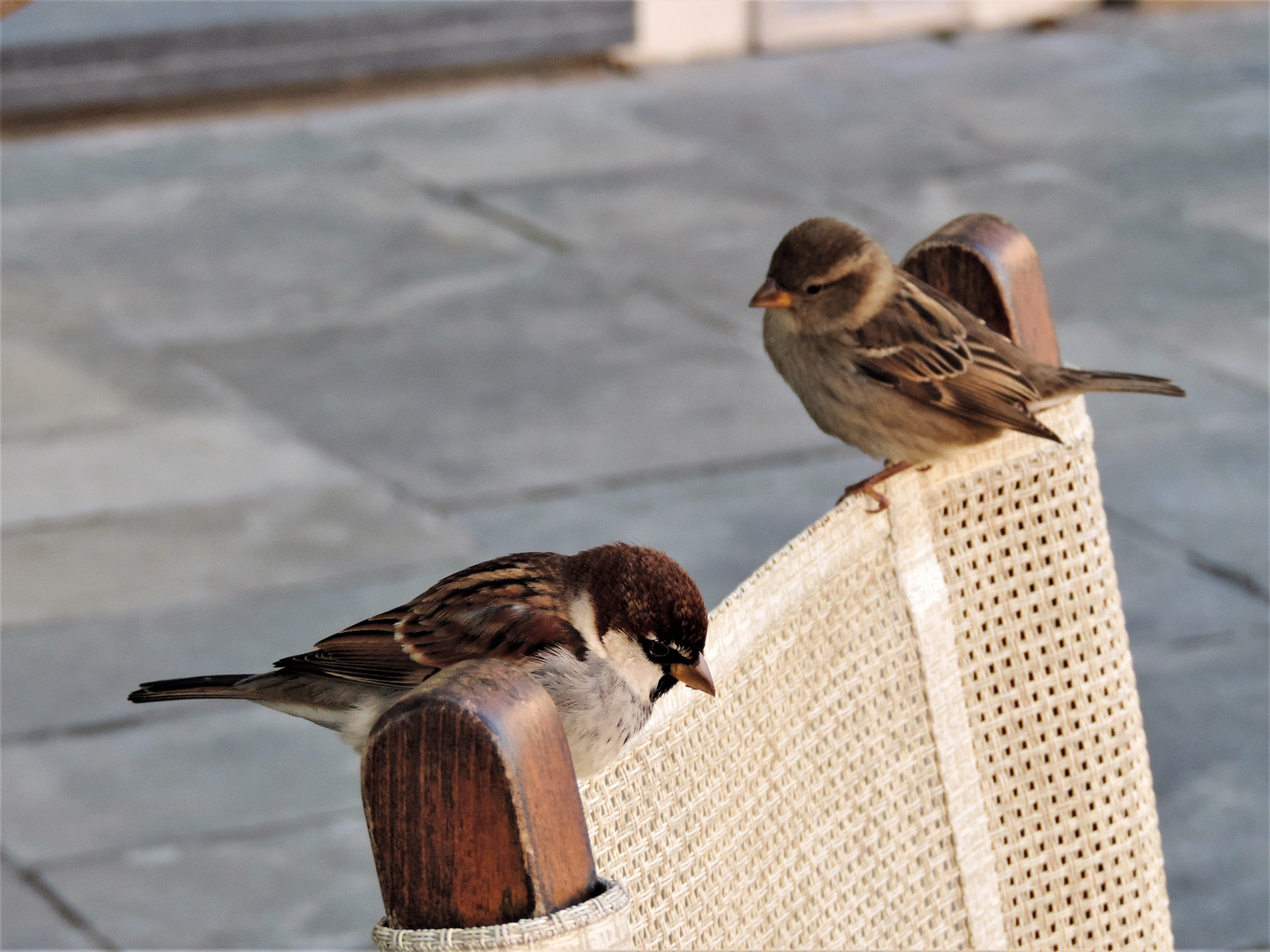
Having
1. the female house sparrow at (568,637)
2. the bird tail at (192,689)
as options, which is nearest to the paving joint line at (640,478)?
the bird tail at (192,689)

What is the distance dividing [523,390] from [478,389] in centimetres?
16

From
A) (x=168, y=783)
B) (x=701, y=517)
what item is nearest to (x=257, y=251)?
(x=701, y=517)

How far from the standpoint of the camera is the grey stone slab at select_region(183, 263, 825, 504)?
→ 604 cm

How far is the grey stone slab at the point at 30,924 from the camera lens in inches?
147

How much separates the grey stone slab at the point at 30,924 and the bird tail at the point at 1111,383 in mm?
2555

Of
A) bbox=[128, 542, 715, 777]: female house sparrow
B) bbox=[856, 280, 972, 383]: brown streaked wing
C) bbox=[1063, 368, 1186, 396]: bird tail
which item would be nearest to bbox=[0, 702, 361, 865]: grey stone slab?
bbox=[856, 280, 972, 383]: brown streaked wing

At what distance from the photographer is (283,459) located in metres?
5.98

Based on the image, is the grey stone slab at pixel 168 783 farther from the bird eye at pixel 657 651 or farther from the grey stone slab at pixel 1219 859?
the bird eye at pixel 657 651

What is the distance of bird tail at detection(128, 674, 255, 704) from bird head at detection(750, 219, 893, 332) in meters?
1.04

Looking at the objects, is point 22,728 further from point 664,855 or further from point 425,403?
point 664,855

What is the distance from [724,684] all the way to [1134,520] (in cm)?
457

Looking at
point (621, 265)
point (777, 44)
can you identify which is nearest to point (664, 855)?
point (621, 265)

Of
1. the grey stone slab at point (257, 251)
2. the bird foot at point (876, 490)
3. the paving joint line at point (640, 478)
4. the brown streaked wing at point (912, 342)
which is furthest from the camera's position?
the grey stone slab at point (257, 251)

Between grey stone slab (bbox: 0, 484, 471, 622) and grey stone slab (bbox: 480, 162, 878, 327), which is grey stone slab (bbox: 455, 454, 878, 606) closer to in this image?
grey stone slab (bbox: 0, 484, 471, 622)
